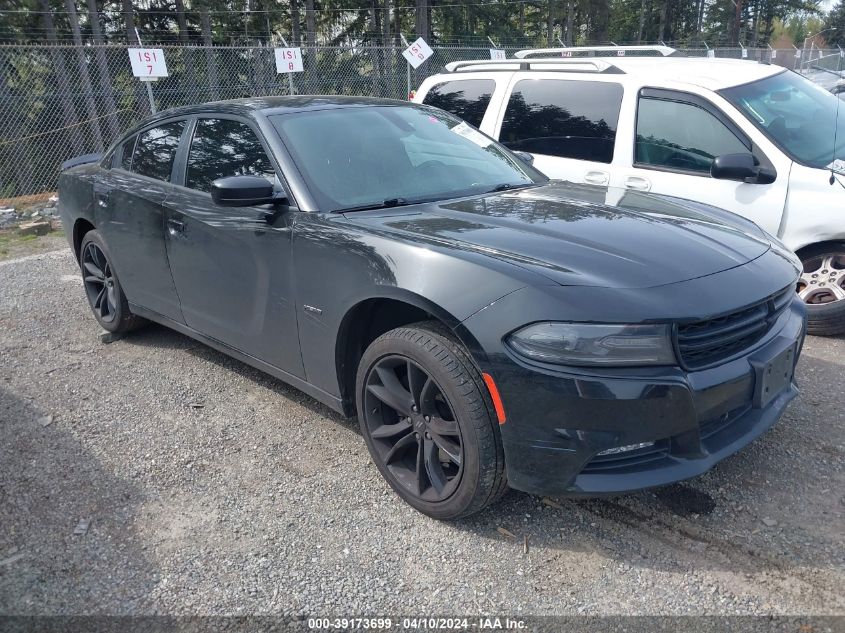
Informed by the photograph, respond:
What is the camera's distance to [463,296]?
245 centimetres

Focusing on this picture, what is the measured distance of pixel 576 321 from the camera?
2266 millimetres

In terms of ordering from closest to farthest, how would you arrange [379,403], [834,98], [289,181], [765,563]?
[765,563] → [379,403] → [289,181] → [834,98]

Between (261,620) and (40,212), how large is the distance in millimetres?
9847

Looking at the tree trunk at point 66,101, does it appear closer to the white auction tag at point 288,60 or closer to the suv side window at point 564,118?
the white auction tag at point 288,60

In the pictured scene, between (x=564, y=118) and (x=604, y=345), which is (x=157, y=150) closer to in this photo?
(x=564, y=118)

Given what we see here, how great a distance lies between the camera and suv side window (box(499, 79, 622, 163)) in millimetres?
5172

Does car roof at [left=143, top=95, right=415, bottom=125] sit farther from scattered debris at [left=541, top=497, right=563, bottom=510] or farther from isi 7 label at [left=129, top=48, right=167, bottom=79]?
isi 7 label at [left=129, top=48, right=167, bottom=79]

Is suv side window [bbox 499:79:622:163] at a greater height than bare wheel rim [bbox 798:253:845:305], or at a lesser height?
greater

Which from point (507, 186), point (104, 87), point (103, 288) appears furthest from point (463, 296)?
point (104, 87)

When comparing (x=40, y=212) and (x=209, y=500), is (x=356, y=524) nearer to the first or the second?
(x=209, y=500)

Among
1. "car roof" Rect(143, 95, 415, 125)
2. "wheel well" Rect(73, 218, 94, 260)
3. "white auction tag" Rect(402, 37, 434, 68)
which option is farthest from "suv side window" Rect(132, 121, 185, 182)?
"white auction tag" Rect(402, 37, 434, 68)

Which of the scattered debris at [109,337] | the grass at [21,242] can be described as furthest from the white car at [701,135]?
the grass at [21,242]

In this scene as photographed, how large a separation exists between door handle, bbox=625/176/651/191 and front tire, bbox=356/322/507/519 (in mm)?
2928

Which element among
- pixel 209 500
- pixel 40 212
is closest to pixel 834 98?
pixel 209 500
